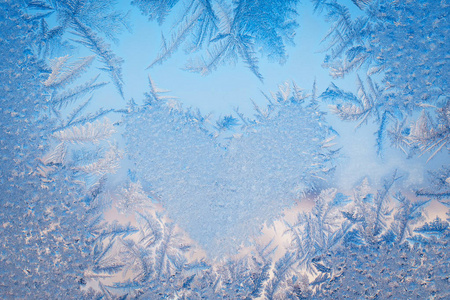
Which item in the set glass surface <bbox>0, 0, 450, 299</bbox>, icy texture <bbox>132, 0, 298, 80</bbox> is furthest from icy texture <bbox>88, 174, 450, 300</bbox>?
icy texture <bbox>132, 0, 298, 80</bbox>

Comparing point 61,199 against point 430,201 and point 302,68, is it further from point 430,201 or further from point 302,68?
point 430,201

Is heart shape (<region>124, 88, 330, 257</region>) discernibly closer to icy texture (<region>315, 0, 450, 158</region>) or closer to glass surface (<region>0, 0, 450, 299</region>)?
glass surface (<region>0, 0, 450, 299</region>)

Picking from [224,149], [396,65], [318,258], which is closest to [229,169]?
[224,149]

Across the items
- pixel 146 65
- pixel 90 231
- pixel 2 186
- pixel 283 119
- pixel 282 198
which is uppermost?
pixel 146 65

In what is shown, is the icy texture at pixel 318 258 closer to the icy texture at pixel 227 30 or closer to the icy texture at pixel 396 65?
the icy texture at pixel 396 65

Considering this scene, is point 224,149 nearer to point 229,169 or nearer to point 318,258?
point 229,169

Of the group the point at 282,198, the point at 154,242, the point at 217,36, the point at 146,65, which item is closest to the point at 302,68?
the point at 217,36

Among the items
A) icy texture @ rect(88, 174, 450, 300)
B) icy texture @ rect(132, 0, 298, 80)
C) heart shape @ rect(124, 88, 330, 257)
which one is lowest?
icy texture @ rect(88, 174, 450, 300)

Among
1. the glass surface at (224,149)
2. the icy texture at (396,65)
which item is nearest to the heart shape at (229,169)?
the glass surface at (224,149)
